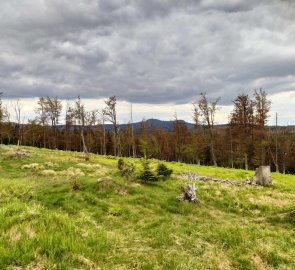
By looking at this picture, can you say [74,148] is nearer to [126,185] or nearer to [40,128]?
[40,128]

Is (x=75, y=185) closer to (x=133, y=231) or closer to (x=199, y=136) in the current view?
(x=133, y=231)

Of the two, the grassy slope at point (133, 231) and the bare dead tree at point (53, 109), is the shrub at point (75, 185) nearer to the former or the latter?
the grassy slope at point (133, 231)

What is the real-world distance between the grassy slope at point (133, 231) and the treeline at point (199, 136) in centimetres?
2164

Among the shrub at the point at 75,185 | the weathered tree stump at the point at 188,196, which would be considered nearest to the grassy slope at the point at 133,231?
the shrub at the point at 75,185

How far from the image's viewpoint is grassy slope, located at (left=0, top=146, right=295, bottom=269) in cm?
912

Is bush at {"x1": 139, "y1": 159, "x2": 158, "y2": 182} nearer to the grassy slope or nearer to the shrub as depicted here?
the grassy slope

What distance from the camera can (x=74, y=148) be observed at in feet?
366

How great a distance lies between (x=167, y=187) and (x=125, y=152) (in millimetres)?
89690

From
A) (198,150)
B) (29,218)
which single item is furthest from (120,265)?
(198,150)

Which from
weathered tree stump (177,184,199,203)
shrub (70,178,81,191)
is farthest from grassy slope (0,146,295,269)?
weathered tree stump (177,184,199,203)

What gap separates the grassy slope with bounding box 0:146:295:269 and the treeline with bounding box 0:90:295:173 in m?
21.6

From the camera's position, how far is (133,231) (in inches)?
548

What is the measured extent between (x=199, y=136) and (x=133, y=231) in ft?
241

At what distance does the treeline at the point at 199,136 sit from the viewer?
206ft
